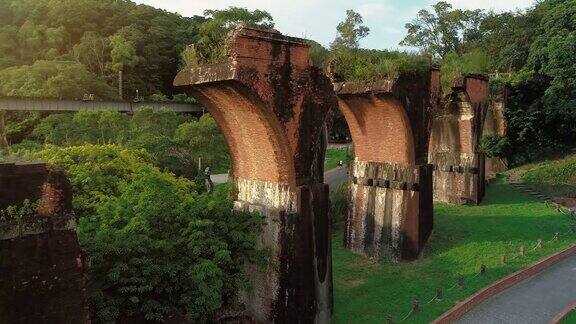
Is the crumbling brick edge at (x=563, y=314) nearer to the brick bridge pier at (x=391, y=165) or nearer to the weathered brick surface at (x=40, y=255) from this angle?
the brick bridge pier at (x=391, y=165)

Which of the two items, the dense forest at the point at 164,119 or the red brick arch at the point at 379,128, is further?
the red brick arch at the point at 379,128

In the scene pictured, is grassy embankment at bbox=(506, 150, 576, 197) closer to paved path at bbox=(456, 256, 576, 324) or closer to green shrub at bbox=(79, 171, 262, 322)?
paved path at bbox=(456, 256, 576, 324)

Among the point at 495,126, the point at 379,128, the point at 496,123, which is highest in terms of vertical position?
the point at 496,123

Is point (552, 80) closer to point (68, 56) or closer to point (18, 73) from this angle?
point (18, 73)

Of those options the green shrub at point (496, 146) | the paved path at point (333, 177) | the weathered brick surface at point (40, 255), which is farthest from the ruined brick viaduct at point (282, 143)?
the green shrub at point (496, 146)

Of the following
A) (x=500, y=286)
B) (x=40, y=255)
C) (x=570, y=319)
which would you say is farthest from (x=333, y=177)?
(x=40, y=255)

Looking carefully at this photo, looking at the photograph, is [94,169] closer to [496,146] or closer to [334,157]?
[496,146]
